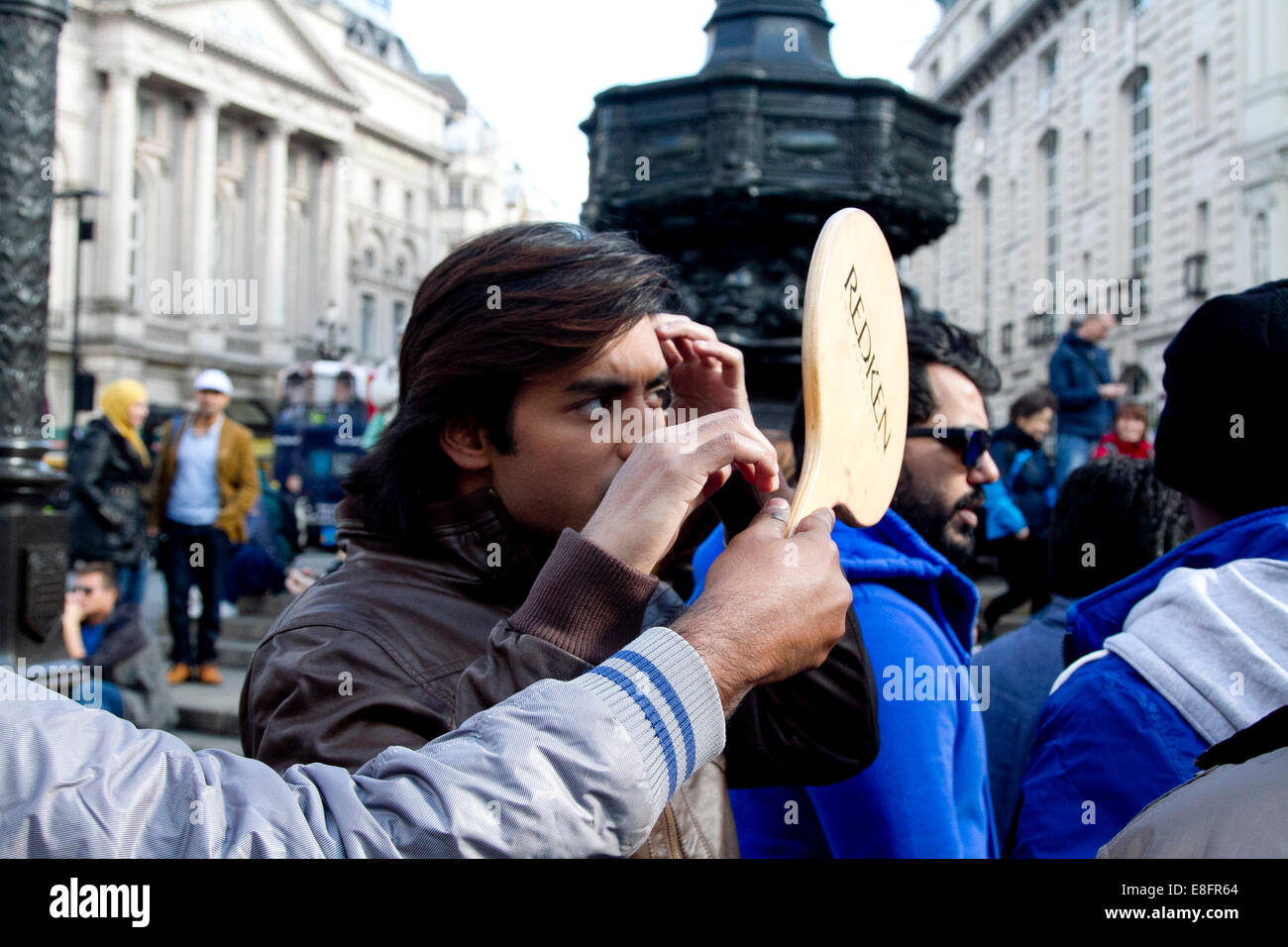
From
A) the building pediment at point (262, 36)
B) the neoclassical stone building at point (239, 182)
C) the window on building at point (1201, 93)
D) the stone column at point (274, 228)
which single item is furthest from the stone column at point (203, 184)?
the window on building at point (1201, 93)

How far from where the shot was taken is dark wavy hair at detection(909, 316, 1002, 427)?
2.60m

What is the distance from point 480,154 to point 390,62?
5.49m

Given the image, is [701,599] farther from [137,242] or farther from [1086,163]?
[137,242]

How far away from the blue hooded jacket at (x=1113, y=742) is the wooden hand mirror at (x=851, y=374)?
411mm

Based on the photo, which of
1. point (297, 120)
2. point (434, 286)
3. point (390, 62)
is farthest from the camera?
point (390, 62)

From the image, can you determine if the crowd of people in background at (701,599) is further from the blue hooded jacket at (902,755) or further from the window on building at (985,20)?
the window on building at (985,20)

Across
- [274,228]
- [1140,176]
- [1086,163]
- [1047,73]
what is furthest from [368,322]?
[1140,176]

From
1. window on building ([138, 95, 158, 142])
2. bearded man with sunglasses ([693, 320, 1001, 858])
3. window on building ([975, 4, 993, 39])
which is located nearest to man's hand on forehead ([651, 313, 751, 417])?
bearded man with sunglasses ([693, 320, 1001, 858])

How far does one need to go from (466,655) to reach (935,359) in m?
1.52

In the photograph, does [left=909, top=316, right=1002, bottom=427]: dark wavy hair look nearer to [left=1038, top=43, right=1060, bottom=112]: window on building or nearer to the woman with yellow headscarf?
the woman with yellow headscarf
